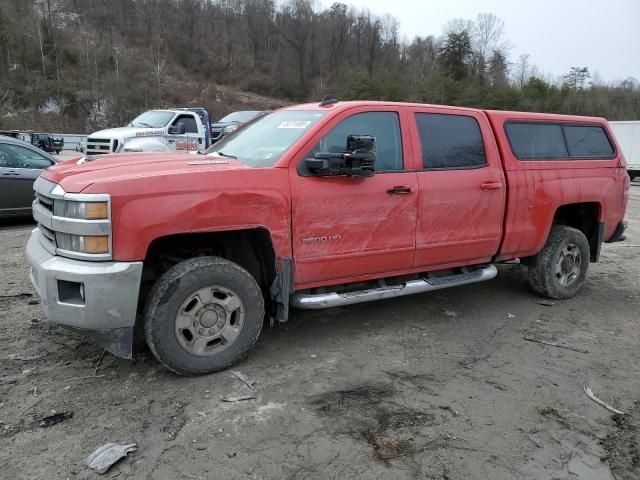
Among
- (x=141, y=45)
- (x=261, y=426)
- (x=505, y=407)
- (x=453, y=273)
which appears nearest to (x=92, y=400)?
(x=261, y=426)

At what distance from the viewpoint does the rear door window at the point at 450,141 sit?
15.1ft

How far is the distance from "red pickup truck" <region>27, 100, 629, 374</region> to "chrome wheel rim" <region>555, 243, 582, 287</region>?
90 millimetres

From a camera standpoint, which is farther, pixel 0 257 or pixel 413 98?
pixel 413 98

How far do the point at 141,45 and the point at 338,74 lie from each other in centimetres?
3036

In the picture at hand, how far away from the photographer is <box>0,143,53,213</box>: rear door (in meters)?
8.68

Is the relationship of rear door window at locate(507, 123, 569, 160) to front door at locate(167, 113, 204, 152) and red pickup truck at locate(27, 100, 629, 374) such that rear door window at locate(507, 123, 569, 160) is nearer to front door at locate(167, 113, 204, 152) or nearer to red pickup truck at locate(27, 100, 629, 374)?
red pickup truck at locate(27, 100, 629, 374)

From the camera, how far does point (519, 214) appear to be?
517 centimetres

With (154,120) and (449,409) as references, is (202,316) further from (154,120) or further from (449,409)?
(154,120)

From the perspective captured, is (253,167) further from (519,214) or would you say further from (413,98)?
(413,98)

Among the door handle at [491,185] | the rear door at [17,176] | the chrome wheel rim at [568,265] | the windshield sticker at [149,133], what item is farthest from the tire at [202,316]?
the windshield sticker at [149,133]

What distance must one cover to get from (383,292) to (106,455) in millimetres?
2378

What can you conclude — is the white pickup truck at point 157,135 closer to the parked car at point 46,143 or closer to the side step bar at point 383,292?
the side step bar at point 383,292

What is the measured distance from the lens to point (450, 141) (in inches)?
187

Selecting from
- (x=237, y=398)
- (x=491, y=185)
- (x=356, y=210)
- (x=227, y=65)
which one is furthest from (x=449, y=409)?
(x=227, y=65)
